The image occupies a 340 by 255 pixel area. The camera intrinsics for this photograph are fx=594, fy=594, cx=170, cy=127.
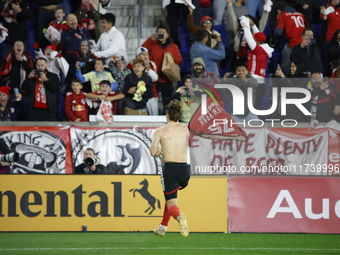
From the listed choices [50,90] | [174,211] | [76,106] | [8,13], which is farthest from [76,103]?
[174,211]

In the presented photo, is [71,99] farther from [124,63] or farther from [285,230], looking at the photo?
[285,230]

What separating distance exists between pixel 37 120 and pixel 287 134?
5.26 m

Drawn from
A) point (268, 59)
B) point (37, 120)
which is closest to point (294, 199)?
point (268, 59)

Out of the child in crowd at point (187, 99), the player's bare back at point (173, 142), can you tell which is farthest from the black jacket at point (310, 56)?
the player's bare back at point (173, 142)

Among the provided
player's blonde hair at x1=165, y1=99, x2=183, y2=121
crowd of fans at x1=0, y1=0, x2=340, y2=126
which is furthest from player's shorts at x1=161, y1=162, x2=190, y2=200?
crowd of fans at x1=0, y1=0, x2=340, y2=126

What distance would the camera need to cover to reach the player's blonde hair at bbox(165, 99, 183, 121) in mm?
7621

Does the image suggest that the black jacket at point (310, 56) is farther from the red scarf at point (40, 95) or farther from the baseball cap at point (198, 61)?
the red scarf at point (40, 95)

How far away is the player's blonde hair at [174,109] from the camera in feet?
25.0

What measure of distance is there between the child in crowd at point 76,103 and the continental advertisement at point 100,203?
8.26 ft

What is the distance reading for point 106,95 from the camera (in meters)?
12.6

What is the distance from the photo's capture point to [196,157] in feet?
40.7

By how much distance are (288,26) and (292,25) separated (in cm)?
10

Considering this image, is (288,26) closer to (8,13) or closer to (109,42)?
(109,42)

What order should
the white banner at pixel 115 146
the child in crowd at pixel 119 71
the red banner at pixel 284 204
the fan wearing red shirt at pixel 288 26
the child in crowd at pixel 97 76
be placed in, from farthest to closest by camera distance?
the fan wearing red shirt at pixel 288 26 → the child in crowd at pixel 119 71 → the child in crowd at pixel 97 76 → the white banner at pixel 115 146 → the red banner at pixel 284 204
